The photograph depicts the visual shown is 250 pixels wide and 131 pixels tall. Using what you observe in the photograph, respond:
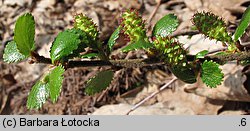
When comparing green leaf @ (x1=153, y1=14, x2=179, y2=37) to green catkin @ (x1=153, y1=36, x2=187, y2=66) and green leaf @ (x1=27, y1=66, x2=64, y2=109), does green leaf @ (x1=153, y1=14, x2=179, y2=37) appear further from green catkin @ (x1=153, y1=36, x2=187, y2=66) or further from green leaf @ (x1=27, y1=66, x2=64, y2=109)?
green leaf @ (x1=27, y1=66, x2=64, y2=109)

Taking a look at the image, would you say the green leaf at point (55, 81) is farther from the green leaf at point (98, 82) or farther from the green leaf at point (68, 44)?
the green leaf at point (98, 82)

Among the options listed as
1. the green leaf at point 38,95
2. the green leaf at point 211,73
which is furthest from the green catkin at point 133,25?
the green leaf at point 38,95

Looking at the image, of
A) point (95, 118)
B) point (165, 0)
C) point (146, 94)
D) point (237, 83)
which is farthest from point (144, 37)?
point (165, 0)

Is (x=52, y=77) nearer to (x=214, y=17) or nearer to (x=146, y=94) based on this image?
(x=214, y=17)

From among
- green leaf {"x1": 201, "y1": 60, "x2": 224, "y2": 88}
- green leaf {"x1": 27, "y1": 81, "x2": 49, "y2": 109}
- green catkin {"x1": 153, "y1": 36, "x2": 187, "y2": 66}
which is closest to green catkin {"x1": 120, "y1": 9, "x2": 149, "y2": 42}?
green catkin {"x1": 153, "y1": 36, "x2": 187, "y2": 66}

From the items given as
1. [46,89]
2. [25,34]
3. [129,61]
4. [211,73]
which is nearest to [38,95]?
[46,89]
